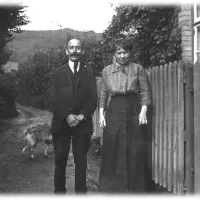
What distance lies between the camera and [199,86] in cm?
343

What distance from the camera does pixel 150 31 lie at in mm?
10438

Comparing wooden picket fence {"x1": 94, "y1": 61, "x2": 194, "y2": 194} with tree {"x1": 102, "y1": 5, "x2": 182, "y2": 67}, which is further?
tree {"x1": 102, "y1": 5, "x2": 182, "y2": 67}

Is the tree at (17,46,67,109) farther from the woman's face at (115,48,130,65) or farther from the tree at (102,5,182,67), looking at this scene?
the woman's face at (115,48,130,65)

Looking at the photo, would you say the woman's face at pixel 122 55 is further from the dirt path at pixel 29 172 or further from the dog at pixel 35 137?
the dog at pixel 35 137

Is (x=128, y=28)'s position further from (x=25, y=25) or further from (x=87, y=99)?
(x=87, y=99)

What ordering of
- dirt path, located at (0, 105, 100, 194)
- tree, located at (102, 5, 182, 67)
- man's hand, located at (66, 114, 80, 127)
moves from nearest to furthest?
man's hand, located at (66, 114, 80, 127) < dirt path, located at (0, 105, 100, 194) < tree, located at (102, 5, 182, 67)

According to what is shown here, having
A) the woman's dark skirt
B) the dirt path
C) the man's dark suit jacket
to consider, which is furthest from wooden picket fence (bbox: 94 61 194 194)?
the dirt path

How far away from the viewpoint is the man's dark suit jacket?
150 inches

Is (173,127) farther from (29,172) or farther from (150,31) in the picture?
(150,31)

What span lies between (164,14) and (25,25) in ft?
20.2

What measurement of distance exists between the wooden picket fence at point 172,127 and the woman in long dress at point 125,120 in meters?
0.32

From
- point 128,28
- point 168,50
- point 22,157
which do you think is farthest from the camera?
point 128,28

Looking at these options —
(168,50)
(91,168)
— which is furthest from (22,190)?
(168,50)

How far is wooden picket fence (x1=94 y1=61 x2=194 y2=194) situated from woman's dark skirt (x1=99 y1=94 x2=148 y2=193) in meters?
0.32
